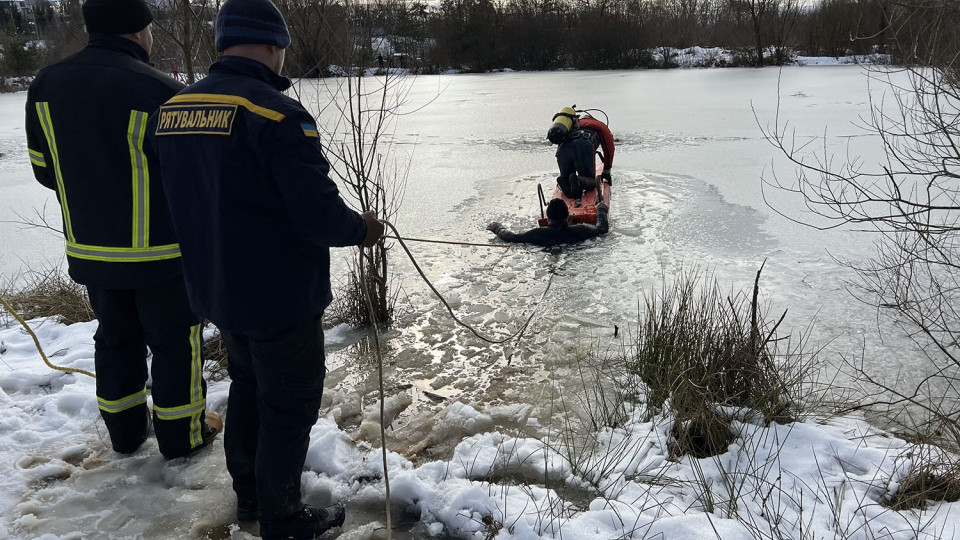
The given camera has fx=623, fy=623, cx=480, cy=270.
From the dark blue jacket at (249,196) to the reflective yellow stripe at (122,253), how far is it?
1.46 ft

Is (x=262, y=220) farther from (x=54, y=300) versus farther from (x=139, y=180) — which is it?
(x=54, y=300)

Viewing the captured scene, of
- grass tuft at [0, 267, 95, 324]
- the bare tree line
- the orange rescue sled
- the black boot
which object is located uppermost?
the bare tree line

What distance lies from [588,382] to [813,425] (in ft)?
3.44

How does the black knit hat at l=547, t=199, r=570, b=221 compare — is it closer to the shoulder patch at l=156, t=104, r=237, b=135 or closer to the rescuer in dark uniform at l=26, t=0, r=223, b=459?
the rescuer in dark uniform at l=26, t=0, r=223, b=459

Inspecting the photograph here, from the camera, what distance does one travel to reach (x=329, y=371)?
11.3 ft

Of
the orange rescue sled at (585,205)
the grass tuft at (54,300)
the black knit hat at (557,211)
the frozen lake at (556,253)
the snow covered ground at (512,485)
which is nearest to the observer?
the snow covered ground at (512,485)

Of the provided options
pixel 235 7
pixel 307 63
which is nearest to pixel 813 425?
pixel 235 7

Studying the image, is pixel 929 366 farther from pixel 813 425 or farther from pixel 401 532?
pixel 401 532

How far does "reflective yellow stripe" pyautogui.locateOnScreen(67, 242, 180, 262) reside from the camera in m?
2.14

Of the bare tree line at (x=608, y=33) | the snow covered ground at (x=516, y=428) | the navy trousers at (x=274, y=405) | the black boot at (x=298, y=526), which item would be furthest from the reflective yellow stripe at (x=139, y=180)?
the bare tree line at (x=608, y=33)

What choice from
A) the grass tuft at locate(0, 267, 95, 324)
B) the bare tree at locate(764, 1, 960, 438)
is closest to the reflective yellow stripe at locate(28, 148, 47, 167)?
the grass tuft at locate(0, 267, 95, 324)

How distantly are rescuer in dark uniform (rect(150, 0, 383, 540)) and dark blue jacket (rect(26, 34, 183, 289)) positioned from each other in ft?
1.17

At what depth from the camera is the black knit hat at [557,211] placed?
18.0 ft

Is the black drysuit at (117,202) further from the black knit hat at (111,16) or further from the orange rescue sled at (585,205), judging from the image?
the orange rescue sled at (585,205)
